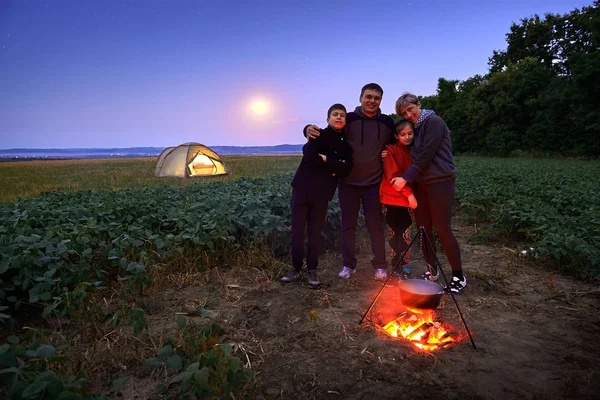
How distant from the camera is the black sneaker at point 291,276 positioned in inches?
180

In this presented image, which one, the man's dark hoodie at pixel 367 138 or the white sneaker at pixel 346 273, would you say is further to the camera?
the white sneaker at pixel 346 273

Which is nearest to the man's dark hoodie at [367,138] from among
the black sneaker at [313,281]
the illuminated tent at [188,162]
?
the black sneaker at [313,281]


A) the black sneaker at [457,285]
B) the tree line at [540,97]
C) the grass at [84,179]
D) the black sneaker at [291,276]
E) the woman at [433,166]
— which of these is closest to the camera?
the woman at [433,166]

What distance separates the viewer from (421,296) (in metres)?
3.04

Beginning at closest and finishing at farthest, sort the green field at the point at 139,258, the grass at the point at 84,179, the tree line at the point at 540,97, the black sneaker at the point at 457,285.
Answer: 1. the green field at the point at 139,258
2. the black sneaker at the point at 457,285
3. the grass at the point at 84,179
4. the tree line at the point at 540,97

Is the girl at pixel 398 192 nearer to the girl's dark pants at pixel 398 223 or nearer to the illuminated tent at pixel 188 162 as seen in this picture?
the girl's dark pants at pixel 398 223

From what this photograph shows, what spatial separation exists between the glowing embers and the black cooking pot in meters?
0.19

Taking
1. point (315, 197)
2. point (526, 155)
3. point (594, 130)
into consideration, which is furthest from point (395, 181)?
point (526, 155)

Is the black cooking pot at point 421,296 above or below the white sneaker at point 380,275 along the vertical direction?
above

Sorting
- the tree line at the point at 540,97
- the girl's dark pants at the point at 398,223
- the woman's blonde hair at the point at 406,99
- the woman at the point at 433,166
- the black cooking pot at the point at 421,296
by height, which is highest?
the tree line at the point at 540,97

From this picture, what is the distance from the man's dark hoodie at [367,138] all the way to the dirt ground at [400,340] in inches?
58.9

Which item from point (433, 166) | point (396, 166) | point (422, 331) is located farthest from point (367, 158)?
point (422, 331)

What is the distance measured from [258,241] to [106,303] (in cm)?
214

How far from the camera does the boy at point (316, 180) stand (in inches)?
165
